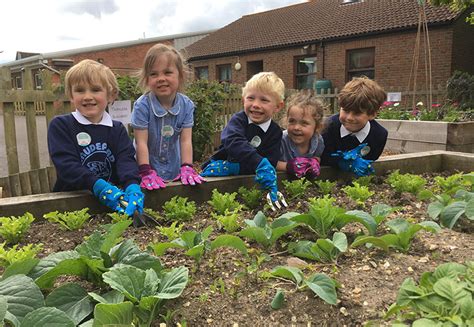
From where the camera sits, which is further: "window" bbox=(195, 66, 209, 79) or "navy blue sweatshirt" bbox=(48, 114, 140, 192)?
"window" bbox=(195, 66, 209, 79)

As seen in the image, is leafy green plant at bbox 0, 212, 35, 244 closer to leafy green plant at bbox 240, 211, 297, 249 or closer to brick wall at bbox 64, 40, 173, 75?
leafy green plant at bbox 240, 211, 297, 249

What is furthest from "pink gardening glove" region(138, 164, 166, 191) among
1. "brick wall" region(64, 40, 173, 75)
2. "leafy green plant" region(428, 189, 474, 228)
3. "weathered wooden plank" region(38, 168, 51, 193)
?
"brick wall" region(64, 40, 173, 75)

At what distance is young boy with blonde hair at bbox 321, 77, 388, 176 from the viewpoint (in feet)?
10.5

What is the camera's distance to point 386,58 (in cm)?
1697

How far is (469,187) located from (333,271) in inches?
68.1

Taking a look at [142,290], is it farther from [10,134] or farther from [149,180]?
[10,134]

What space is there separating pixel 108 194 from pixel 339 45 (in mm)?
18143

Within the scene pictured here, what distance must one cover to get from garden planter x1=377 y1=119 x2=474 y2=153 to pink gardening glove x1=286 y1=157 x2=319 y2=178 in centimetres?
377

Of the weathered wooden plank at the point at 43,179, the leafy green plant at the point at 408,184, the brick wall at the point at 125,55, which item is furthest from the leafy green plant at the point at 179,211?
the brick wall at the point at 125,55

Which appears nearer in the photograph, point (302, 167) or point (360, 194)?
point (360, 194)

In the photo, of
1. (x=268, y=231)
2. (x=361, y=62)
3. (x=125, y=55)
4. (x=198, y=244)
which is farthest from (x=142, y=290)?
(x=125, y=55)

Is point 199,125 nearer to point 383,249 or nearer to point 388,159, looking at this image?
point 388,159

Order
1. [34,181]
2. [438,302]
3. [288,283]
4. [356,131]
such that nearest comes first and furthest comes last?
1. [438,302]
2. [288,283]
3. [356,131]
4. [34,181]

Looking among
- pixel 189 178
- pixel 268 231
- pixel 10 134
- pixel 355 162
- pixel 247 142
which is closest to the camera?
pixel 268 231
